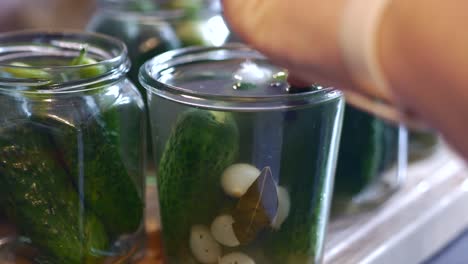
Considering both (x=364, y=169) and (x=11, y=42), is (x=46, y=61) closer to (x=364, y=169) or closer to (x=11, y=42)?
(x=11, y=42)

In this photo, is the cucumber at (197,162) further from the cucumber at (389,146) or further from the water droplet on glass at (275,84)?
the cucumber at (389,146)

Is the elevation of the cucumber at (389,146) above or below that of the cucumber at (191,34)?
below

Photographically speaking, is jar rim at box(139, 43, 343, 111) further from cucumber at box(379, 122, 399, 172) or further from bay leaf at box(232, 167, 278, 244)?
cucumber at box(379, 122, 399, 172)

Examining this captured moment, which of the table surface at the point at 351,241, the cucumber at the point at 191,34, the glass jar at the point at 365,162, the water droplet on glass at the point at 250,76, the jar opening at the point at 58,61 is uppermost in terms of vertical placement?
the water droplet on glass at the point at 250,76

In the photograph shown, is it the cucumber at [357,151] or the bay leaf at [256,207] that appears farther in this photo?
the cucumber at [357,151]

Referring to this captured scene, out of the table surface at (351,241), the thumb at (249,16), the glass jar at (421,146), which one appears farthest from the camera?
the glass jar at (421,146)

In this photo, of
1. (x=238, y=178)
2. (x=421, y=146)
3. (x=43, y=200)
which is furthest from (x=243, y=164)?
(x=421, y=146)

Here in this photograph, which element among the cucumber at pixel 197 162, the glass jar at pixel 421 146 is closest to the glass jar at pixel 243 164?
the cucumber at pixel 197 162

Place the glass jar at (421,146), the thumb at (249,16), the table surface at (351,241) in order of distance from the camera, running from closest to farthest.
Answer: the thumb at (249,16) → the table surface at (351,241) → the glass jar at (421,146)

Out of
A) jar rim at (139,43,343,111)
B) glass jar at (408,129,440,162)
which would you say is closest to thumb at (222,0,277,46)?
jar rim at (139,43,343,111)
